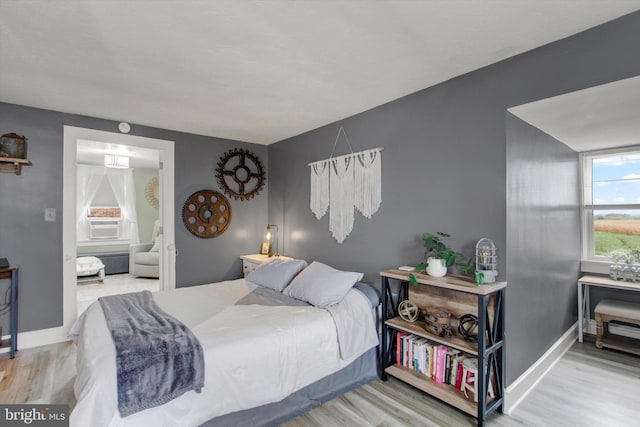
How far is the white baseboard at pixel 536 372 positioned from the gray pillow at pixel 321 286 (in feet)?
4.36

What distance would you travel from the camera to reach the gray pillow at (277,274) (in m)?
2.99

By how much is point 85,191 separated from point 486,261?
307 inches

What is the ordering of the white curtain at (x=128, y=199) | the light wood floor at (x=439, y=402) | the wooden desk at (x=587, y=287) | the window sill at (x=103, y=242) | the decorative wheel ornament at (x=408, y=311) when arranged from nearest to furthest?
the light wood floor at (x=439, y=402) < the decorative wheel ornament at (x=408, y=311) < the wooden desk at (x=587, y=287) < the window sill at (x=103, y=242) < the white curtain at (x=128, y=199)

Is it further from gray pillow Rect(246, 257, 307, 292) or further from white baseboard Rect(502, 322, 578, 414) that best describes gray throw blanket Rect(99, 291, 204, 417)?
white baseboard Rect(502, 322, 578, 414)

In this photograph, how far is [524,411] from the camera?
7.12 feet

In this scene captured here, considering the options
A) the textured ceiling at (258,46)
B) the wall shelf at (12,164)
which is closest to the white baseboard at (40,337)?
the wall shelf at (12,164)

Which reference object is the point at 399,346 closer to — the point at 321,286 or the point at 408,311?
the point at 408,311

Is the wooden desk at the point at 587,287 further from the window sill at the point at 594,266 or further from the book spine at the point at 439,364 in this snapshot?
the book spine at the point at 439,364

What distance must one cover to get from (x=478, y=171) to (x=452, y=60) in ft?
2.67

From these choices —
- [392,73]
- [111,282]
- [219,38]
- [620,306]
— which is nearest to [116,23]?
[219,38]

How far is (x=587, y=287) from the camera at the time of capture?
3.43 m

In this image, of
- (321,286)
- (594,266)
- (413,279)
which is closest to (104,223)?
(321,286)

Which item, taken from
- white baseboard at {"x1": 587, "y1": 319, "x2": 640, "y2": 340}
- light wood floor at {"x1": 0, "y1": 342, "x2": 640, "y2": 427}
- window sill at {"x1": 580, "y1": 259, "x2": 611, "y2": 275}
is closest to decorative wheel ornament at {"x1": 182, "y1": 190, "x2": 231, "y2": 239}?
light wood floor at {"x1": 0, "y1": 342, "x2": 640, "y2": 427}

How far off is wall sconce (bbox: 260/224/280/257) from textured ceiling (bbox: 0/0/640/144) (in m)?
2.02
